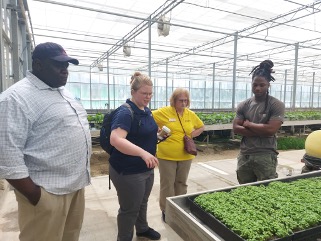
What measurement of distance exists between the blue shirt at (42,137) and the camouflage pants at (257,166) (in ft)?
5.24

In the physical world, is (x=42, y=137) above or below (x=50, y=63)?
below

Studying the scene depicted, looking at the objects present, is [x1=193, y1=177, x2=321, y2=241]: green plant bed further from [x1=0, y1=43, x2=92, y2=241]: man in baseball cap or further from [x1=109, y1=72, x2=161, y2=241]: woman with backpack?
[x1=0, y1=43, x2=92, y2=241]: man in baseball cap

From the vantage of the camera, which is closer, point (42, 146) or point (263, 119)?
point (42, 146)

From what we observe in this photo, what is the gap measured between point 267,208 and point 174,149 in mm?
1348

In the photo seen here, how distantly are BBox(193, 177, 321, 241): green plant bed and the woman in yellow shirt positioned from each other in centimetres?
103

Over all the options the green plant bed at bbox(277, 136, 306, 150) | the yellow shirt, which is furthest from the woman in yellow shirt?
the green plant bed at bbox(277, 136, 306, 150)

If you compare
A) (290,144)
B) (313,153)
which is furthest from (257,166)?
(290,144)

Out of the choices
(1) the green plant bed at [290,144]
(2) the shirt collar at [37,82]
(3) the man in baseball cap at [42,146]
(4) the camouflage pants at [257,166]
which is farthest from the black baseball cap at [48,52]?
(1) the green plant bed at [290,144]

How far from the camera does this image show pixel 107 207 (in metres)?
3.40

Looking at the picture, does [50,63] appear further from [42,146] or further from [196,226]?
[196,226]

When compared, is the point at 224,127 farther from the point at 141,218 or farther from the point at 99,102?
the point at 99,102

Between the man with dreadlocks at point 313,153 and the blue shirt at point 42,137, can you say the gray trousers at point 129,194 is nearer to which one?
the blue shirt at point 42,137

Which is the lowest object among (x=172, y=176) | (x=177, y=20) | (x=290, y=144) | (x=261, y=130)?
(x=290, y=144)

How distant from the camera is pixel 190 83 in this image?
87.7 feet
